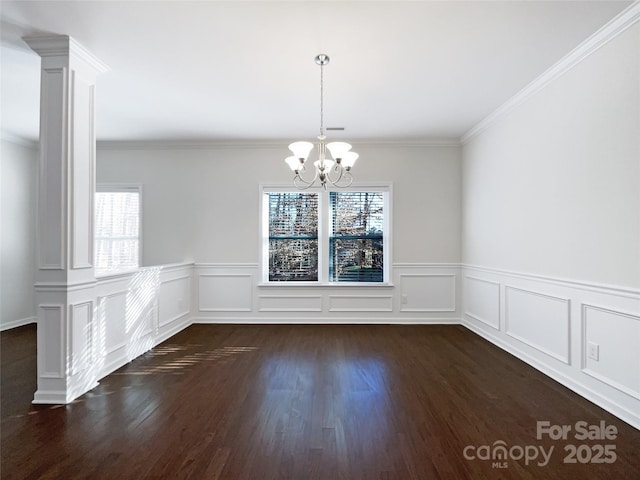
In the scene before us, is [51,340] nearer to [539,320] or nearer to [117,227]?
[117,227]

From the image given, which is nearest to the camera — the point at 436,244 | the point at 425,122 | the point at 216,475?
the point at 216,475

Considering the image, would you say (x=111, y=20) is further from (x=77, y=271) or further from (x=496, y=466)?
(x=496, y=466)

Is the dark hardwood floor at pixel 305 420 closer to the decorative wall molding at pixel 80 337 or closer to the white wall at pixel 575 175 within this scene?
the decorative wall molding at pixel 80 337

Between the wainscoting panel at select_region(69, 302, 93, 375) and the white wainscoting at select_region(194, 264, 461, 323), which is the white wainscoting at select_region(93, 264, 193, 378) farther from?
the white wainscoting at select_region(194, 264, 461, 323)

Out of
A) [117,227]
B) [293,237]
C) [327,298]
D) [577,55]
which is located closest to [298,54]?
[577,55]

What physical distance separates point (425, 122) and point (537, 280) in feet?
7.64

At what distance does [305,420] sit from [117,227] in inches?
177

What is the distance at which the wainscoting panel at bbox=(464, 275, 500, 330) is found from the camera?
4270mm

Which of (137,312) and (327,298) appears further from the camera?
(327,298)

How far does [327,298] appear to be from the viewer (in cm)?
537

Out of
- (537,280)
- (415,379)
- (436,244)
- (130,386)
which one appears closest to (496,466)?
(415,379)

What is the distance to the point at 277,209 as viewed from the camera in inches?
217

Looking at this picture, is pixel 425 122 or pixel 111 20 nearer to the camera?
pixel 111 20

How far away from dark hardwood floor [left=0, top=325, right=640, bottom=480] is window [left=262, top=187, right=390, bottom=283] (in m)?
1.72
